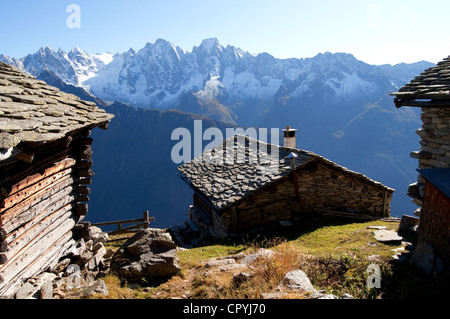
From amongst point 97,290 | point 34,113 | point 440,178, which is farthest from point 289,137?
point 97,290

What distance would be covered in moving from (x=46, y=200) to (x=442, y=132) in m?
10.9

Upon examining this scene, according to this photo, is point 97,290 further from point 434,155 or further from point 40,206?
point 434,155

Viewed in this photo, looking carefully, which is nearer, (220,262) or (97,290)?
(97,290)

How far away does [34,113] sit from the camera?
21.1 feet

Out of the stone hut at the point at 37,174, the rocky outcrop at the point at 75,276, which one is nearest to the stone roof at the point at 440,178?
the rocky outcrop at the point at 75,276

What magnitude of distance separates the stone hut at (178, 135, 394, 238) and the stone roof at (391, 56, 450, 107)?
4680 millimetres

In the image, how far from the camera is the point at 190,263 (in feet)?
27.6

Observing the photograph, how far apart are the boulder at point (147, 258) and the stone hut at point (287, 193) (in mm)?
5350

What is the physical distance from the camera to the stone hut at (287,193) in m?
13.4

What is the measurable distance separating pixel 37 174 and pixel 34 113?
1366 mm

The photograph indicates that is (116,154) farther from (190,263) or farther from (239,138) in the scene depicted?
(190,263)
